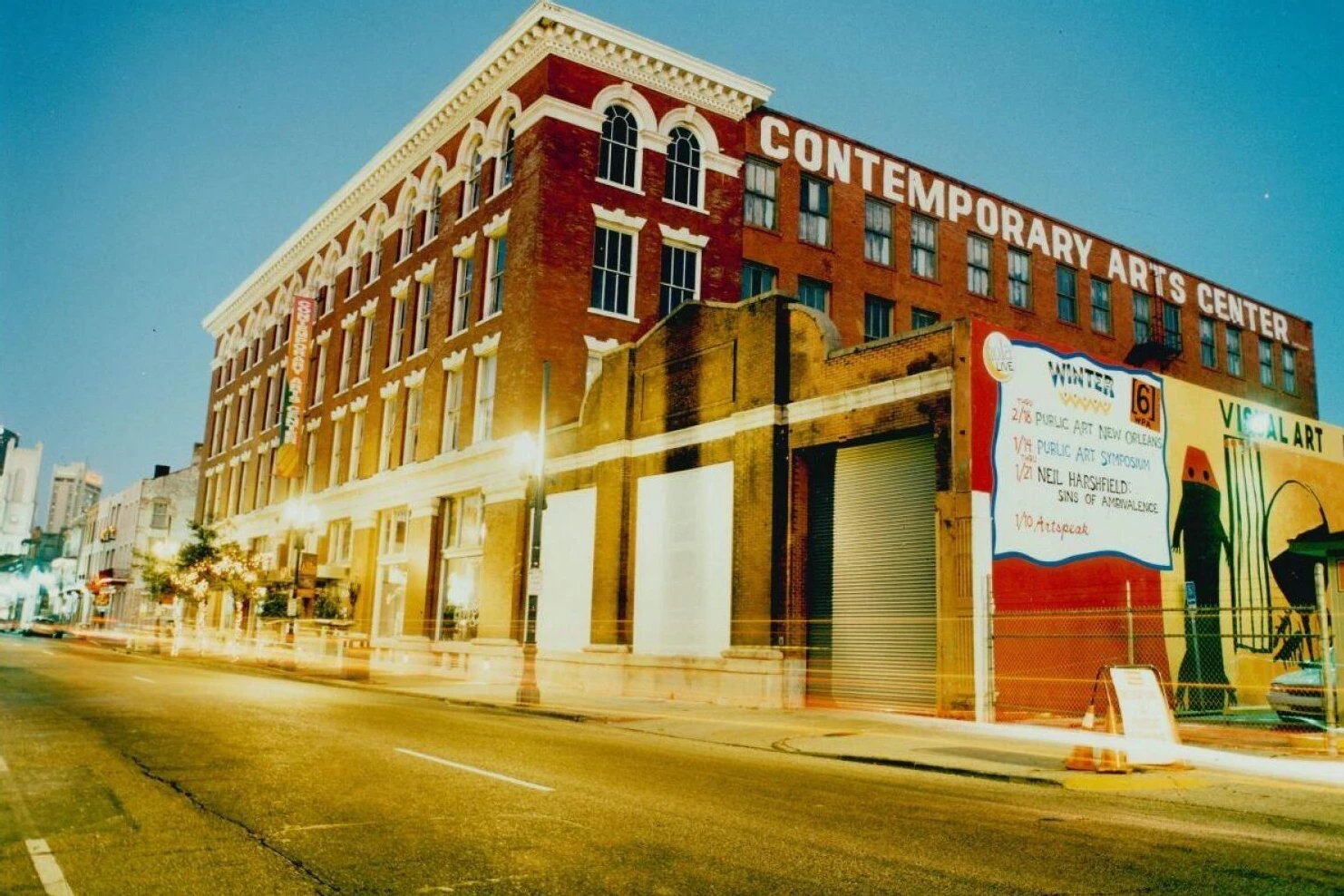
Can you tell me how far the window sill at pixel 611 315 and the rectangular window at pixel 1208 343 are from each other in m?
29.5

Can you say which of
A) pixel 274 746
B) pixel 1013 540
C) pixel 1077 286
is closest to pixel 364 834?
pixel 274 746

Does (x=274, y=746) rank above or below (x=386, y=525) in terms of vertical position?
below

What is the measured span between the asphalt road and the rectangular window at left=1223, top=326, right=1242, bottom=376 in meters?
42.6

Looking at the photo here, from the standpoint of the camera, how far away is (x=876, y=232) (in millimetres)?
36250

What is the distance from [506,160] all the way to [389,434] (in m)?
11.8

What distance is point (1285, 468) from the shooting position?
82.2 ft

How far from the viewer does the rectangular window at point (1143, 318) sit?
4341 cm

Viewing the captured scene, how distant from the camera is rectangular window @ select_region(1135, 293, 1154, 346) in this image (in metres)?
43.4

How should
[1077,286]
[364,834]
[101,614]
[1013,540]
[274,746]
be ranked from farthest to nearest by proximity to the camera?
1. [101,614]
2. [1077,286]
3. [1013,540]
4. [274,746]
5. [364,834]

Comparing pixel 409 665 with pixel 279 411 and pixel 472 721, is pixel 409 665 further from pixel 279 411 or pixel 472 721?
pixel 279 411

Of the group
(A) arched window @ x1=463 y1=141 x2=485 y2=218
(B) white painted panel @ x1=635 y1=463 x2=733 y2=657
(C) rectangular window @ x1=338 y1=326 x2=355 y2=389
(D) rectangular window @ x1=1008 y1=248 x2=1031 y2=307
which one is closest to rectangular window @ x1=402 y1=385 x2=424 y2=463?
(A) arched window @ x1=463 y1=141 x2=485 y2=218

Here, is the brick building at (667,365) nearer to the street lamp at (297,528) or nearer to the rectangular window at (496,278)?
the rectangular window at (496,278)

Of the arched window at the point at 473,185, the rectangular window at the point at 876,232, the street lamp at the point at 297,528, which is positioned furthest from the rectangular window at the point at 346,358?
the rectangular window at the point at 876,232

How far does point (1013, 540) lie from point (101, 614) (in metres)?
87.3
